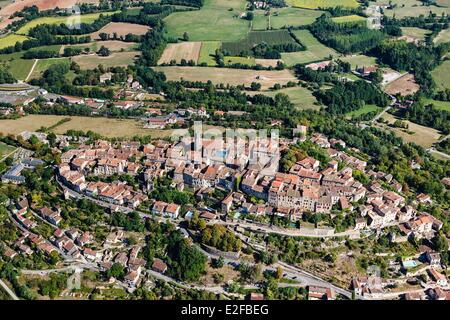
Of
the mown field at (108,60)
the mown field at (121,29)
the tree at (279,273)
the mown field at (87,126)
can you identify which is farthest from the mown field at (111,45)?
the tree at (279,273)

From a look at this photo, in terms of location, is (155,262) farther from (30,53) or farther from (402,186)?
(30,53)

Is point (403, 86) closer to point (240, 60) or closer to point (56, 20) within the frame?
point (240, 60)

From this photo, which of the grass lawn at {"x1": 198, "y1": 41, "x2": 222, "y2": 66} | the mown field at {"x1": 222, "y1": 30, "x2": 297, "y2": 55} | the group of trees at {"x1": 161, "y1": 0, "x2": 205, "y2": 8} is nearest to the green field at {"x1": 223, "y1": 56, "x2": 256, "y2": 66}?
the mown field at {"x1": 222, "y1": 30, "x2": 297, "y2": 55}

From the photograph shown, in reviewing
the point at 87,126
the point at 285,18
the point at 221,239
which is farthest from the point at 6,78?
the point at 285,18

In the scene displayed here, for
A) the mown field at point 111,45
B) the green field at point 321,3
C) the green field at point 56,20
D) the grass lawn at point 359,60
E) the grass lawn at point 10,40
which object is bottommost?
the grass lawn at point 359,60

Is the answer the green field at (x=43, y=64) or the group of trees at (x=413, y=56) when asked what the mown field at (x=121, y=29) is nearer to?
the green field at (x=43, y=64)

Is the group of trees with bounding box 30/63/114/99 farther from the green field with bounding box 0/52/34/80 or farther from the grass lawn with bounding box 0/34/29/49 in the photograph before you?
the grass lawn with bounding box 0/34/29/49

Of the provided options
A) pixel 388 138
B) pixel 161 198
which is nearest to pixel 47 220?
pixel 161 198
